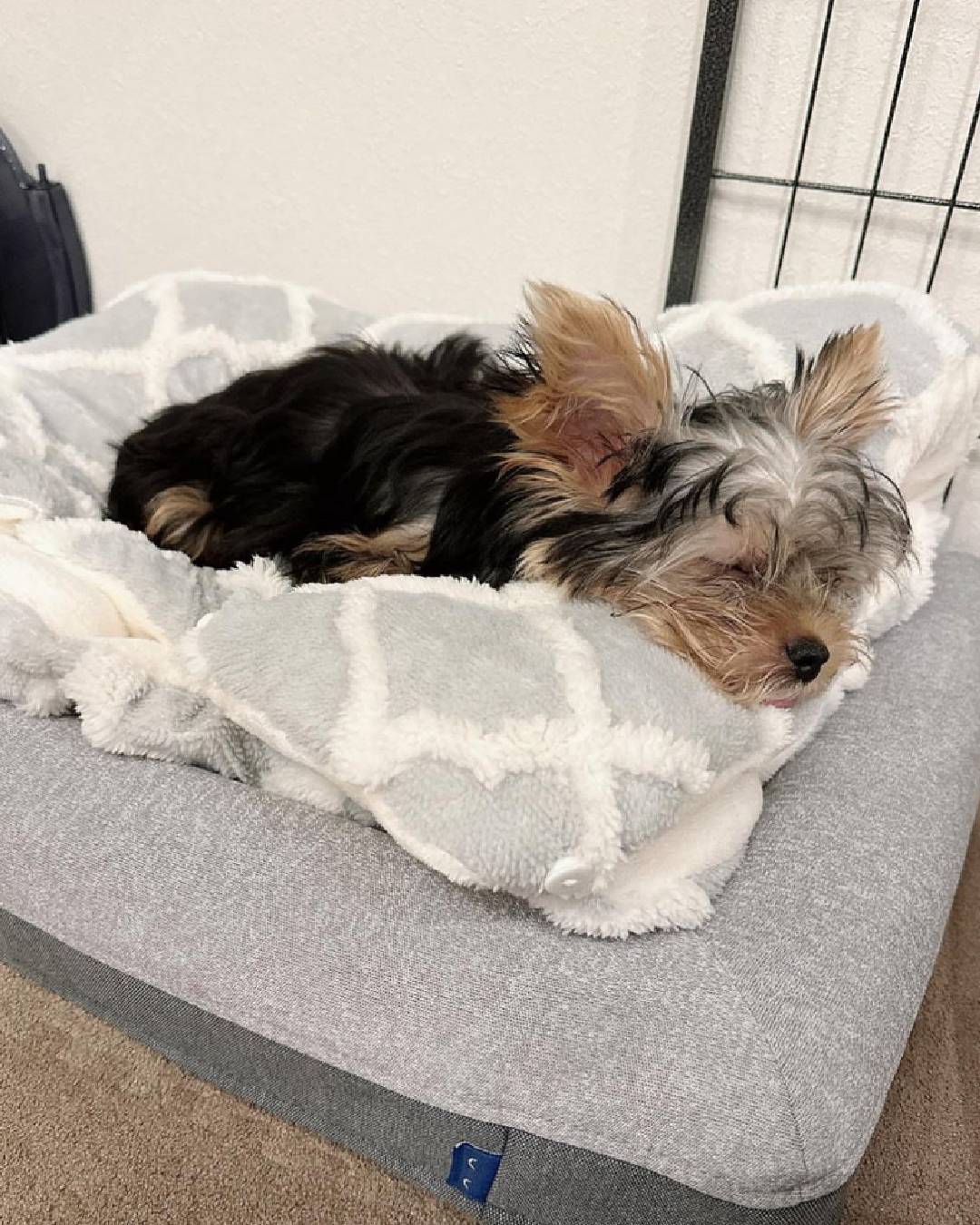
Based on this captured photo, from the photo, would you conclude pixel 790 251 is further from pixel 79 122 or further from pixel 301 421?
pixel 79 122

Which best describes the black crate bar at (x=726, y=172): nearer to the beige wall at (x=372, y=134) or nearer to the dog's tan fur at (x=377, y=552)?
the beige wall at (x=372, y=134)

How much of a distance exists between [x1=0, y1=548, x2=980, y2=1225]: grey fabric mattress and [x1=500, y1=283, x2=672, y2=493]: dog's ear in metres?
0.63

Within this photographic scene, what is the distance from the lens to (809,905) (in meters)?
1.32

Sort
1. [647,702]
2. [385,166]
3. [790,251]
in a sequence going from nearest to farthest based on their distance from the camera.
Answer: [647,702]
[790,251]
[385,166]

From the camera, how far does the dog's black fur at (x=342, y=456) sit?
1609 mm

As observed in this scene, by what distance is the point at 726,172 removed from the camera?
2381 mm

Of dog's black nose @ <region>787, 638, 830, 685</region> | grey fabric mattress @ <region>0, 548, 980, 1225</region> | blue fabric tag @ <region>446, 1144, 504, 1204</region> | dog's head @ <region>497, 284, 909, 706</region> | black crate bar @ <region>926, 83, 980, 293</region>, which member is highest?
black crate bar @ <region>926, 83, 980, 293</region>

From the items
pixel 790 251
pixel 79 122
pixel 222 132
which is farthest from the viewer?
pixel 79 122

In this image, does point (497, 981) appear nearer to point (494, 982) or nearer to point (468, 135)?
point (494, 982)

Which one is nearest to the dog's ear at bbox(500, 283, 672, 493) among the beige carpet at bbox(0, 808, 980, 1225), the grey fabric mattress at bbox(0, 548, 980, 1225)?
the grey fabric mattress at bbox(0, 548, 980, 1225)

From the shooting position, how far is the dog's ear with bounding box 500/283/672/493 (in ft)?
4.36

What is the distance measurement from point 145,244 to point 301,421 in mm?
1845

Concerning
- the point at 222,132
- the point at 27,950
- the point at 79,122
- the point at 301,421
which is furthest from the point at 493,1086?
the point at 79,122

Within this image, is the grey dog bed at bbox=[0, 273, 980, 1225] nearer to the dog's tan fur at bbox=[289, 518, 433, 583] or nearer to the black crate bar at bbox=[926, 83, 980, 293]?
the dog's tan fur at bbox=[289, 518, 433, 583]
